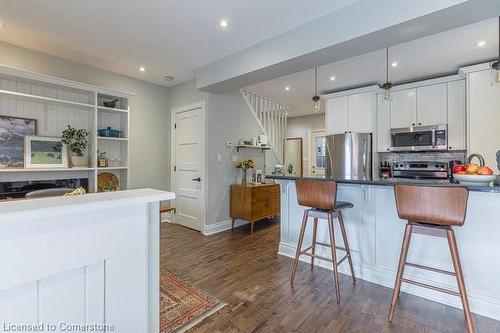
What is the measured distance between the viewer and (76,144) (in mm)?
3527

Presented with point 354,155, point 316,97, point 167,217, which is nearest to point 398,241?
point 316,97

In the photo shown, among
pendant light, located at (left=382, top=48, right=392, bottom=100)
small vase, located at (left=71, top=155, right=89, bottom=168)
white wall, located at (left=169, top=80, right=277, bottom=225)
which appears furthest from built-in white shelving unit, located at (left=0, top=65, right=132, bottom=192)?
pendant light, located at (left=382, top=48, right=392, bottom=100)

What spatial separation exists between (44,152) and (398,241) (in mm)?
4333

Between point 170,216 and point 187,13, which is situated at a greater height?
point 187,13

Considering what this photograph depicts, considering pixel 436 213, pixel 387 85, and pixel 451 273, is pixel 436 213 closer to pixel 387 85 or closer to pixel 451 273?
pixel 451 273

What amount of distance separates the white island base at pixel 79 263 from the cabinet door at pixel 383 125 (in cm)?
455

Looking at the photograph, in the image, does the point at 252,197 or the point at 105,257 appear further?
the point at 252,197

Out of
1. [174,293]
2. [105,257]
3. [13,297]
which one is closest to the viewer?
[13,297]

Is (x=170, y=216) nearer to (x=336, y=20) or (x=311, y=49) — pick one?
(x=311, y=49)

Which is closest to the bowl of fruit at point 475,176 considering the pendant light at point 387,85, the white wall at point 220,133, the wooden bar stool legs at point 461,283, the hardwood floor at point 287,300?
the wooden bar stool legs at point 461,283

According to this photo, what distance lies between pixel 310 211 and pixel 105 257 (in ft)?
6.58

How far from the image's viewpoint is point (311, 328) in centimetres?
183

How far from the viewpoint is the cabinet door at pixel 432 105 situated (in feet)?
13.2

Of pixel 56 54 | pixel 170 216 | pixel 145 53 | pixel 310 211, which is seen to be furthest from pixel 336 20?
pixel 170 216
